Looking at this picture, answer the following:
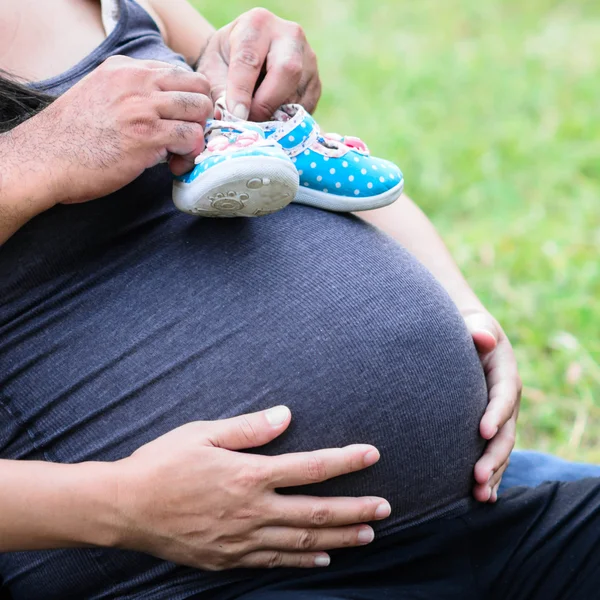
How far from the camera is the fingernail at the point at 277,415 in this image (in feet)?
3.37

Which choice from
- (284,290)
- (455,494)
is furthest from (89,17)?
(455,494)

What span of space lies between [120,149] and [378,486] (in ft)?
1.69

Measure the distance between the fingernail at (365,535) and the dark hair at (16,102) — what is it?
2.19ft

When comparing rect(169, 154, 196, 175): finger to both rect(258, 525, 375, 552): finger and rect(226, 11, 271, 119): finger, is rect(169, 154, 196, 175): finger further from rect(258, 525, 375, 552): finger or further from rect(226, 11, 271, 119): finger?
rect(258, 525, 375, 552): finger

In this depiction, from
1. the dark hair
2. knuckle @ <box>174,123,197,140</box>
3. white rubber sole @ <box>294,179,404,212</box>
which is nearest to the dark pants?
white rubber sole @ <box>294,179,404,212</box>

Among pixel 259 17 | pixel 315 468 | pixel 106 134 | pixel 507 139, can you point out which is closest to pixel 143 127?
pixel 106 134

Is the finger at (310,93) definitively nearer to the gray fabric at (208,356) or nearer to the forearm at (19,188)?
the gray fabric at (208,356)

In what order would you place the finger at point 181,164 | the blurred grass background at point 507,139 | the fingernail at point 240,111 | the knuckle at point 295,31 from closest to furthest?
the finger at point 181,164, the fingernail at point 240,111, the knuckle at point 295,31, the blurred grass background at point 507,139

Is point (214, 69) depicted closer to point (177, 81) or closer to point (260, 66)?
point (260, 66)

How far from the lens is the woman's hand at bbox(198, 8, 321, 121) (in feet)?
3.99

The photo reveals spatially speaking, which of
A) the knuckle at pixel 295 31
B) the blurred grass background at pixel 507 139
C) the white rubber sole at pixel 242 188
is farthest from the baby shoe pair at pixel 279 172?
the blurred grass background at pixel 507 139

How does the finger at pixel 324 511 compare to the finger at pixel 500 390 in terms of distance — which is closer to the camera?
the finger at pixel 324 511

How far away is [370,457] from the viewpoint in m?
1.04

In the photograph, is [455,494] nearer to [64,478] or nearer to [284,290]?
[284,290]
